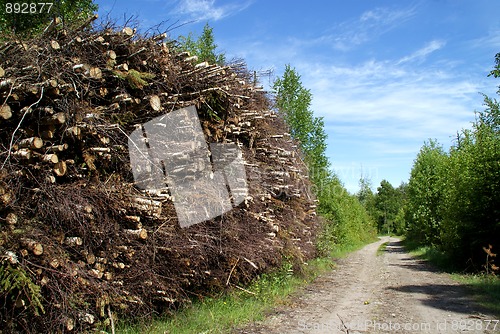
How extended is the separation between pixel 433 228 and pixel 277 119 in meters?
15.0

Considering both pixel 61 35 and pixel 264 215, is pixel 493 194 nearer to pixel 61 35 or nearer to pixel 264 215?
pixel 264 215

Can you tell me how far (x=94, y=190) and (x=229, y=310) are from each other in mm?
3259

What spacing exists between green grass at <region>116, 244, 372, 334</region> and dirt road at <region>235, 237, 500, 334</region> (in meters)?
0.28

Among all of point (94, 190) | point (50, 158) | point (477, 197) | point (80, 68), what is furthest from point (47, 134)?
point (477, 197)

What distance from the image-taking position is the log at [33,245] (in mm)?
4180

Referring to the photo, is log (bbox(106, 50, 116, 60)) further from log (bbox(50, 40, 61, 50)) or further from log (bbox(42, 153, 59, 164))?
log (bbox(42, 153, 59, 164))

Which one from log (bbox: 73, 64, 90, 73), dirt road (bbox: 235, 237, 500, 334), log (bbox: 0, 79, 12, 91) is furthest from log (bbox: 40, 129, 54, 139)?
dirt road (bbox: 235, 237, 500, 334)

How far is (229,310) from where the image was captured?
6961 mm

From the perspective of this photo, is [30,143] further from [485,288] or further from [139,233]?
[485,288]

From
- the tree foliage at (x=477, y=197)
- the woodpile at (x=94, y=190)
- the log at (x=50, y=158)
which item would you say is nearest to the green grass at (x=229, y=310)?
the woodpile at (x=94, y=190)

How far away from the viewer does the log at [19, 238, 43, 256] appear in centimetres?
418

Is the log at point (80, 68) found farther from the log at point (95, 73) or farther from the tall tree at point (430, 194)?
the tall tree at point (430, 194)

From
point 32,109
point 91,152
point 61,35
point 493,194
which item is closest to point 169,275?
point 91,152

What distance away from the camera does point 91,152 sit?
5.16 m
